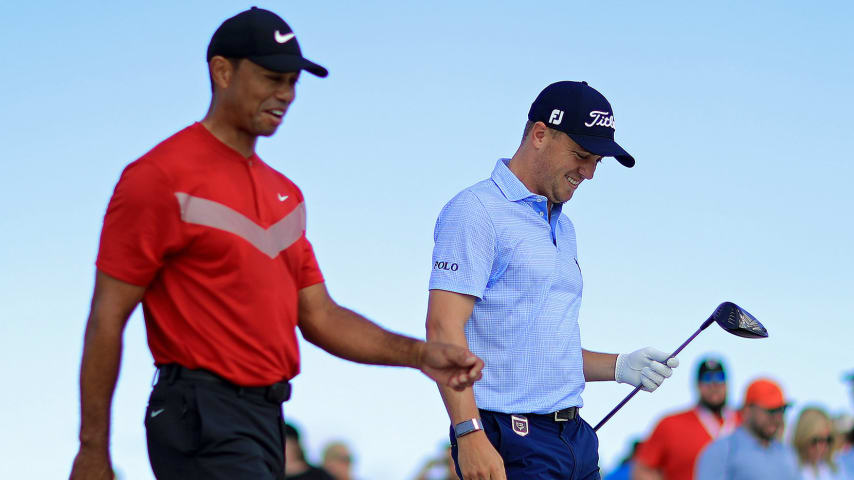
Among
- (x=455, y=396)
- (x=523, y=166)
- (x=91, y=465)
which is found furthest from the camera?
(x=523, y=166)

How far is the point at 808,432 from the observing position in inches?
325

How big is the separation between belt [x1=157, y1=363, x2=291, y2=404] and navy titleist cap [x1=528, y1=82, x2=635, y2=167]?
2.31 metres

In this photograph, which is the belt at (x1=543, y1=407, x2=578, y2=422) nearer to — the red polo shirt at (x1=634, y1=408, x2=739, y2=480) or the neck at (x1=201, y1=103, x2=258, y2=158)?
the neck at (x1=201, y1=103, x2=258, y2=158)

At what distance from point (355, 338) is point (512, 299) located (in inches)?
50.7

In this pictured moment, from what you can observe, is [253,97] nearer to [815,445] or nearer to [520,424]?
[520,424]

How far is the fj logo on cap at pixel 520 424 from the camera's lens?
201 inches

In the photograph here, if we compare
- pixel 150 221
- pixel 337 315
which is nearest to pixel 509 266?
pixel 337 315

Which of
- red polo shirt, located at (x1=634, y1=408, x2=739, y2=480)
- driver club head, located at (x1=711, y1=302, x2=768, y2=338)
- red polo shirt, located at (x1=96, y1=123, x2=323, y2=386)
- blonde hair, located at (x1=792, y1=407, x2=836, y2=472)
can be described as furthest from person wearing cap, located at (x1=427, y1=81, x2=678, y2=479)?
blonde hair, located at (x1=792, y1=407, x2=836, y2=472)

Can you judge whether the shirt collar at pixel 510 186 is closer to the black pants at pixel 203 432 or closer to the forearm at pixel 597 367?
the forearm at pixel 597 367

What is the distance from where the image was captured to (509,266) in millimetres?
5230

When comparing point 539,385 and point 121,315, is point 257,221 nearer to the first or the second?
point 121,315

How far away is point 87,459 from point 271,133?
115 cm

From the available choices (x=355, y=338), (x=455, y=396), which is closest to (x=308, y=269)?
(x=355, y=338)

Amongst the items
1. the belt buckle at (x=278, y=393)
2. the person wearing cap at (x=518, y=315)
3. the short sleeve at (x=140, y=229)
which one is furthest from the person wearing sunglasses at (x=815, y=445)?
the short sleeve at (x=140, y=229)
